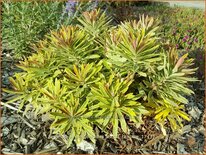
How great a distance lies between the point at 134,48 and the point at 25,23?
7.38ft

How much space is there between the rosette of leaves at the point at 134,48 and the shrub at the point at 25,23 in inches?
65.0

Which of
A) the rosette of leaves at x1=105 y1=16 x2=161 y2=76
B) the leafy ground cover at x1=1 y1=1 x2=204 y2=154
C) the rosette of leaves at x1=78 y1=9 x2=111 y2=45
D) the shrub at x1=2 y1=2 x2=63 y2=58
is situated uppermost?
the shrub at x1=2 y1=2 x2=63 y2=58

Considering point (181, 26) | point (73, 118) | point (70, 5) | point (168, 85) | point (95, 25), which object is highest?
point (181, 26)

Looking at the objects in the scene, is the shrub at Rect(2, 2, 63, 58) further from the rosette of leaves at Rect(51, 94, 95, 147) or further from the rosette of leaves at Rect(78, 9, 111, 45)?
the rosette of leaves at Rect(51, 94, 95, 147)

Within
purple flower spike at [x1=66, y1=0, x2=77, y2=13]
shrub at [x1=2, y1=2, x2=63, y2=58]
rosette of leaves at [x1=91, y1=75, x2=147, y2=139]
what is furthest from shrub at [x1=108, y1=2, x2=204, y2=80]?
rosette of leaves at [x1=91, y1=75, x2=147, y2=139]

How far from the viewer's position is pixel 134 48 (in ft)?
9.29

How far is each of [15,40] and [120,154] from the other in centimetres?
218

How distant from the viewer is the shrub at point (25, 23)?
4.59 metres

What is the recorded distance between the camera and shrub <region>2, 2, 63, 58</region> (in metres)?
4.59

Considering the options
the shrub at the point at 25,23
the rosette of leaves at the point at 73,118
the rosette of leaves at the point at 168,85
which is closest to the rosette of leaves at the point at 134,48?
the rosette of leaves at the point at 168,85

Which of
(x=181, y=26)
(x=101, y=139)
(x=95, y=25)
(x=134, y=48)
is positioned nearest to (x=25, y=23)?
(x=95, y=25)

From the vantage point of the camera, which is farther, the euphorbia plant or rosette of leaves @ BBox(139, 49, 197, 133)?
rosette of leaves @ BBox(139, 49, 197, 133)

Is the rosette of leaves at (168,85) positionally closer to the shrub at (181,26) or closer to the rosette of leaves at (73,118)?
the rosette of leaves at (73,118)

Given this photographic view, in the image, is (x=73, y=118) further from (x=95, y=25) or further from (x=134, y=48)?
(x=95, y=25)
